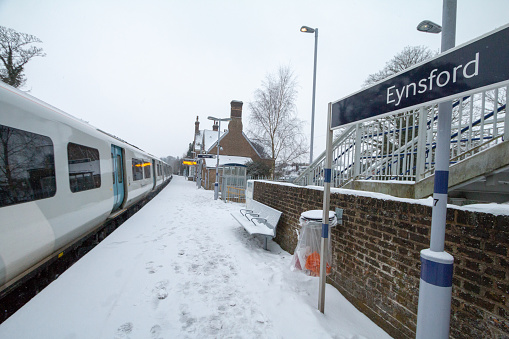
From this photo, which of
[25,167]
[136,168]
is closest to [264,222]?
[25,167]

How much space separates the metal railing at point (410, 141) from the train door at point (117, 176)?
5558 mm

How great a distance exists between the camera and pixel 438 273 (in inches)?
58.5

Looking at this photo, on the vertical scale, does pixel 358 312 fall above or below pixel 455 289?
below

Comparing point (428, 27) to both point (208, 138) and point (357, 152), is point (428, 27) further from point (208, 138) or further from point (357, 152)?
point (208, 138)

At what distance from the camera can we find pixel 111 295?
10.3ft

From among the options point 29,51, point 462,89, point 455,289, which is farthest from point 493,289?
point 29,51

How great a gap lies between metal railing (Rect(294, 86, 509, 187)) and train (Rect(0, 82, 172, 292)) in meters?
4.09

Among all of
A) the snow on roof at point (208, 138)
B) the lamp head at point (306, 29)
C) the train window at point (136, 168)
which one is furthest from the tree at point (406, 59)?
the snow on roof at point (208, 138)

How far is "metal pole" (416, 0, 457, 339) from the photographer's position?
1481 mm

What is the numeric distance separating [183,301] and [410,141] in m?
4.12

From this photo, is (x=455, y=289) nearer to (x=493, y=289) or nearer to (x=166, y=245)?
(x=493, y=289)

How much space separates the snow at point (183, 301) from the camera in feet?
8.32

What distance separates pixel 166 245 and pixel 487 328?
4.90 meters

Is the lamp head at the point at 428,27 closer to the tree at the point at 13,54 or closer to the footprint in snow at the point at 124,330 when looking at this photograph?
the footprint in snow at the point at 124,330
